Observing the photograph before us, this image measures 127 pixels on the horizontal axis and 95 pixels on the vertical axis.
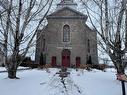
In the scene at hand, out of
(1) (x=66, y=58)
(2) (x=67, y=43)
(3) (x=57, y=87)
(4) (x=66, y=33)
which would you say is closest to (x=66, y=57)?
(1) (x=66, y=58)

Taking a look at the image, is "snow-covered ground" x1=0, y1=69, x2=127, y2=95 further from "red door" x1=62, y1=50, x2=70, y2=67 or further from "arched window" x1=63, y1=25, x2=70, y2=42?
"arched window" x1=63, y1=25, x2=70, y2=42

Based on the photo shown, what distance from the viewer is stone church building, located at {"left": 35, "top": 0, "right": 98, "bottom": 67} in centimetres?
3828

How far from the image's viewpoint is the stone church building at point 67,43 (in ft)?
126

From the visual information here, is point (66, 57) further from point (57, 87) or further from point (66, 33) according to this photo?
point (57, 87)

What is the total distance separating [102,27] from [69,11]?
1055 inches

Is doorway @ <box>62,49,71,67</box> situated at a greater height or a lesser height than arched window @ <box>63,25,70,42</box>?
lesser

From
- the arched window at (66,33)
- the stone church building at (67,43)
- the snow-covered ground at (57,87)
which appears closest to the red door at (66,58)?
the stone church building at (67,43)

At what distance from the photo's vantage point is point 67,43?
129 feet

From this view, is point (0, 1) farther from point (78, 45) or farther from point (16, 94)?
point (78, 45)

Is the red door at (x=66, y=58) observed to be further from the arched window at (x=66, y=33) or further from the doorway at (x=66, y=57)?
the arched window at (x=66, y=33)

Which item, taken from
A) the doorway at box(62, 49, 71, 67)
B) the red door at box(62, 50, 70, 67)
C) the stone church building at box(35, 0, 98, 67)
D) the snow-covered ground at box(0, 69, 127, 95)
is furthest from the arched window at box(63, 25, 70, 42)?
the snow-covered ground at box(0, 69, 127, 95)

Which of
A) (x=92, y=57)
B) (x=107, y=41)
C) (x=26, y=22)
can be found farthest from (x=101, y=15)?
(x=92, y=57)

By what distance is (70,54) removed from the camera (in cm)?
3862

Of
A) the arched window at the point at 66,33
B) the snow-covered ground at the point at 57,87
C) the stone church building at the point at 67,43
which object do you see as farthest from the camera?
the arched window at the point at 66,33
